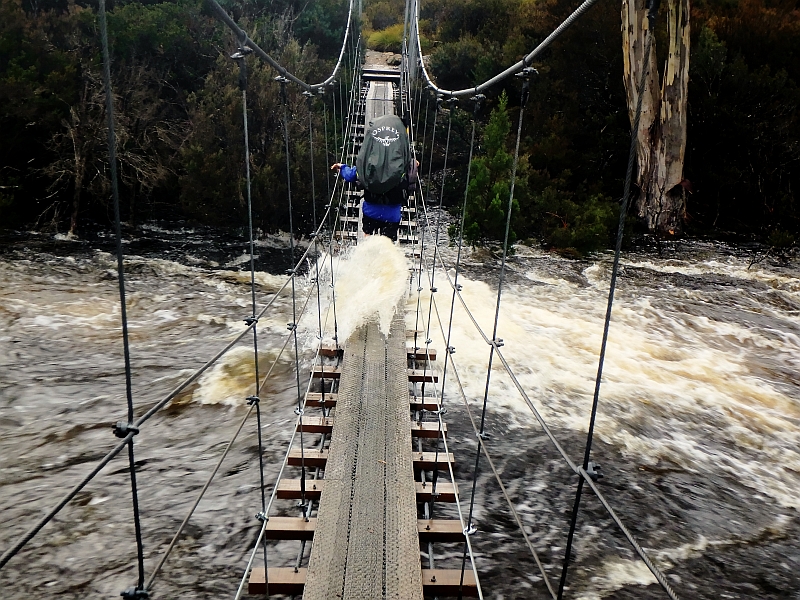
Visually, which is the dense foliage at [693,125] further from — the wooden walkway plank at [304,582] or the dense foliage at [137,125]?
the wooden walkway plank at [304,582]

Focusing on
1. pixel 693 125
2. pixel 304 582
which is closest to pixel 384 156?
pixel 304 582

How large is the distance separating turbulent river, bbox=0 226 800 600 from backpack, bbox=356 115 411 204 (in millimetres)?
852

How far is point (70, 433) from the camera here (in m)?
3.25

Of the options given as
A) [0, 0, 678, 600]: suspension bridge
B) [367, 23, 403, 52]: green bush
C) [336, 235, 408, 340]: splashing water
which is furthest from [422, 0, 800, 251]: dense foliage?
[367, 23, 403, 52]: green bush

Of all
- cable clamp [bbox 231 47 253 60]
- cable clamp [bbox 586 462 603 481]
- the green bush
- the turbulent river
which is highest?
the green bush

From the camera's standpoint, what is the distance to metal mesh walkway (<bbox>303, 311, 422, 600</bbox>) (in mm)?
1754

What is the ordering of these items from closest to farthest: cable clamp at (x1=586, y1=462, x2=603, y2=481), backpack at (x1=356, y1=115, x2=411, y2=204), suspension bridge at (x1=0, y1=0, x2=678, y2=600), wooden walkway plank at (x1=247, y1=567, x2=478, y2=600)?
cable clamp at (x1=586, y1=462, x2=603, y2=481) < suspension bridge at (x1=0, y1=0, x2=678, y2=600) < wooden walkway plank at (x1=247, y1=567, x2=478, y2=600) < backpack at (x1=356, y1=115, x2=411, y2=204)

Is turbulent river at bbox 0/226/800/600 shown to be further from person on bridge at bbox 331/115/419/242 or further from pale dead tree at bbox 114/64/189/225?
pale dead tree at bbox 114/64/189/225

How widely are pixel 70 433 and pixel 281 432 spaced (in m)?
1.12

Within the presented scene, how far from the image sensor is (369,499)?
82.7 inches

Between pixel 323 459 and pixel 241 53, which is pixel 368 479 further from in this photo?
pixel 241 53

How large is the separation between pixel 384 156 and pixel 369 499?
2.13m

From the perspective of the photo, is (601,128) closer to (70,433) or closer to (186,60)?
(186,60)

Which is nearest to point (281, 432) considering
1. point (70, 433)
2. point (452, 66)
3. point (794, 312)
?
point (70, 433)
